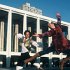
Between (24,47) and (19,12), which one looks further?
(19,12)

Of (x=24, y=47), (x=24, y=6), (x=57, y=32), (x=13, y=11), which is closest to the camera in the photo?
(x=57, y=32)

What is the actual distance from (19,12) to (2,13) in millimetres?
3198

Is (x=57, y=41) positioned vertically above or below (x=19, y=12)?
below

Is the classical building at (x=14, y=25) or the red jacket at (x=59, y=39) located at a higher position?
the classical building at (x=14, y=25)

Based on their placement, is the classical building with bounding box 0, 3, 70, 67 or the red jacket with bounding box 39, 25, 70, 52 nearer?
the red jacket with bounding box 39, 25, 70, 52

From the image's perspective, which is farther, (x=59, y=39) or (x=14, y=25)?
(x=14, y=25)

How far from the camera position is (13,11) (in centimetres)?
4350

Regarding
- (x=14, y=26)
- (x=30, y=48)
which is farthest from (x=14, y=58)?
(x=30, y=48)

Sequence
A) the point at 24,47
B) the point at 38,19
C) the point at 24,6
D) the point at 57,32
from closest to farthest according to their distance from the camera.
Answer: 1. the point at 57,32
2. the point at 24,47
3. the point at 38,19
4. the point at 24,6

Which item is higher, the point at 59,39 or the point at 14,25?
the point at 14,25

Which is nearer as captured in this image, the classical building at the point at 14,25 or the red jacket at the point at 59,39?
the red jacket at the point at 59,39

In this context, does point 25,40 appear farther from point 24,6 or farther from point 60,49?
point 24,6

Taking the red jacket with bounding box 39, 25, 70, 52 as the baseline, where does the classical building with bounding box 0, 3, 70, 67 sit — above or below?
above

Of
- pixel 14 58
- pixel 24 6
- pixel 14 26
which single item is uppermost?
pixel 24 6
